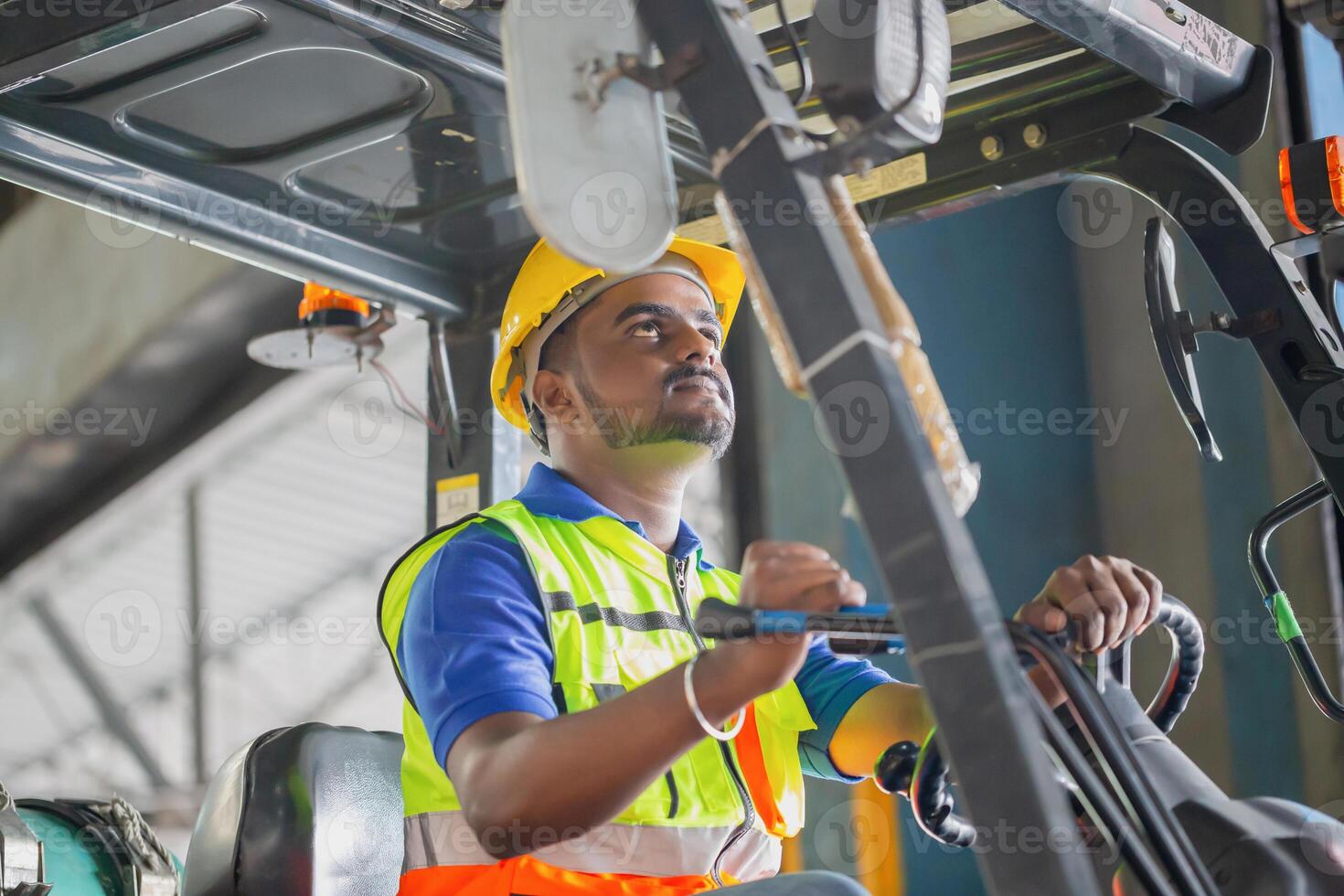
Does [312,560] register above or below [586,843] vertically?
below

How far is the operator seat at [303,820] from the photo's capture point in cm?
271

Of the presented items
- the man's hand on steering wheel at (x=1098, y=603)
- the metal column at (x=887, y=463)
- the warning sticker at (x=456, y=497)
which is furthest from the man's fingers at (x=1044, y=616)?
the warning sticker at (x=456, y=497)

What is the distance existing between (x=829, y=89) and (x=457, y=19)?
3.80ft

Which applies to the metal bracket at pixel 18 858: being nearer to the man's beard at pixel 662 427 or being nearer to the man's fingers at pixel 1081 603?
the man's beard at pixel 662 427

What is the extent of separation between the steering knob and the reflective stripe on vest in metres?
0.45

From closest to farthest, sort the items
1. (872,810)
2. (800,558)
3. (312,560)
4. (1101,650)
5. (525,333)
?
(800,558) < (1101,650) < (525,333) < (872,810) < (312,560)

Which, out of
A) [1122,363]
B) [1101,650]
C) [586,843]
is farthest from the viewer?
[1122,363]

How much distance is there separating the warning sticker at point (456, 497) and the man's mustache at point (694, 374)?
3.01 ft

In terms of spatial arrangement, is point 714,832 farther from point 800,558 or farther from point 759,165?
point 759,165

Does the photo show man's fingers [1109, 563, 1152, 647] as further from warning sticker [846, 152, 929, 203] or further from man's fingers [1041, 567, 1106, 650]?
warning sticker [846, 152, 929, 203]

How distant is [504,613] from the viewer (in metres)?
2.26

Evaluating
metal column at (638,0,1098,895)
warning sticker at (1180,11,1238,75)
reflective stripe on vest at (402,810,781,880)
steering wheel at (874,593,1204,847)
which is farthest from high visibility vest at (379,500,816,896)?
warning sticker at (1180,11,1238,75)

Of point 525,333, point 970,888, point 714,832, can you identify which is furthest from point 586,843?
point 970,888

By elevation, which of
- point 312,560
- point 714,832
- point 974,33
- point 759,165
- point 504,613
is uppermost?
point 974,33
